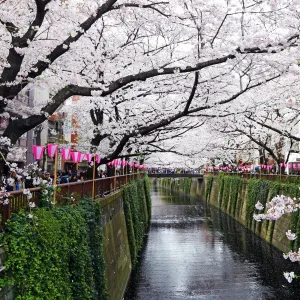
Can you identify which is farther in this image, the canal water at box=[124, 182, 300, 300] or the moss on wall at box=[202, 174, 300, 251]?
the moss on wall at box=[202, 174, 300, 251]

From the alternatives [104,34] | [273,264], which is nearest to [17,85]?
[104,34]

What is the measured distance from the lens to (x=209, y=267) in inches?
760

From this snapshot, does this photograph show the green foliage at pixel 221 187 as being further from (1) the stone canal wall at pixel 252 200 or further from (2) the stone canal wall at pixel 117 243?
(2) the stone canal wall at pixel 117 243

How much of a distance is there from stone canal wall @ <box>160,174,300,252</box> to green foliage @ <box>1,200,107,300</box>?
12557 mm

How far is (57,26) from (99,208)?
4988 mm

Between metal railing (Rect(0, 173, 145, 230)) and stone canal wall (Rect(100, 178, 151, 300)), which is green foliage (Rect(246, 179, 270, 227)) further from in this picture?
metal railing (Rect(0, 173, 145, 230))

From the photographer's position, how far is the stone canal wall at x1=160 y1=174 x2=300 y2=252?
20.7 meters

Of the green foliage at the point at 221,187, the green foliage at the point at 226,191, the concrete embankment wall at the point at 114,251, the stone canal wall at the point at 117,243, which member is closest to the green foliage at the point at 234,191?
the green foliage at the point at 226,191

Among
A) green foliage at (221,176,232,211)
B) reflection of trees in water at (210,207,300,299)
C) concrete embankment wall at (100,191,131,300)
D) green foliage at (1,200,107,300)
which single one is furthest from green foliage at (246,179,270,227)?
green foliage at (1,200,107,300)

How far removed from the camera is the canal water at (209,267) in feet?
50.5

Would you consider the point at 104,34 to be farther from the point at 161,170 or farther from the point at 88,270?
the point at 161,170

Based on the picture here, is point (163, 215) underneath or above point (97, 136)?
underneath

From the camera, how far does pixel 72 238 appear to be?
7645 millimetres

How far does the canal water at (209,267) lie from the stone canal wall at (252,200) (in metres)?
0.72
